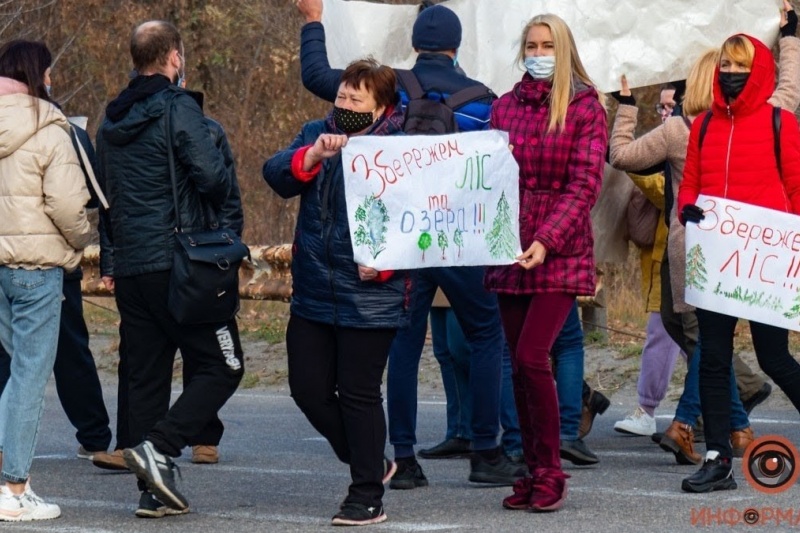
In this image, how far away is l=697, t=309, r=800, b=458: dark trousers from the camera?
764 cm

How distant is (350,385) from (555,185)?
4.16 feet

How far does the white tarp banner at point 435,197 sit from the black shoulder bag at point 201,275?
2.67ft

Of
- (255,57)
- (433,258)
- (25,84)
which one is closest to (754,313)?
(433,258)

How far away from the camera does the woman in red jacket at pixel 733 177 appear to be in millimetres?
7473

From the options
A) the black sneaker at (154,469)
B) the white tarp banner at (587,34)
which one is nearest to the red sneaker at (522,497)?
the black sneaker at (154,469)

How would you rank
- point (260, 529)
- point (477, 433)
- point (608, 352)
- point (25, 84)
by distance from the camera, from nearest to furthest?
point (260, 529)
point (25, 84)
point (477, 433)
point (608, 352)

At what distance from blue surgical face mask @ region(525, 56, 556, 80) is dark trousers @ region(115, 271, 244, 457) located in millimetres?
1775

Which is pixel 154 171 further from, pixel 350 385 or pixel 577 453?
pixel 577 453

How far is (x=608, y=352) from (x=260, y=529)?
6.91 metres

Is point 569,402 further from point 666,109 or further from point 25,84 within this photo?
point 25,84

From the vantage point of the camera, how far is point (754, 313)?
7.55m

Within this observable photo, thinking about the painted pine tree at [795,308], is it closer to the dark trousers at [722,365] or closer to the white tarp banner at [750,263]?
the white tarp banner at [750,263]

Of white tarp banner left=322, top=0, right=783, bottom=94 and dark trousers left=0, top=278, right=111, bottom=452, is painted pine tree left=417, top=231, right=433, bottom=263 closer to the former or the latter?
white tarp banner left=322, top=0, right=783, bottom=94

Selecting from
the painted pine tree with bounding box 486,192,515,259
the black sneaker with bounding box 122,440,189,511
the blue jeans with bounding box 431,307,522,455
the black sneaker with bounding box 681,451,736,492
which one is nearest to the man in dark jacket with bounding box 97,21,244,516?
the black sneaker with bounding box 122,440,189,511
